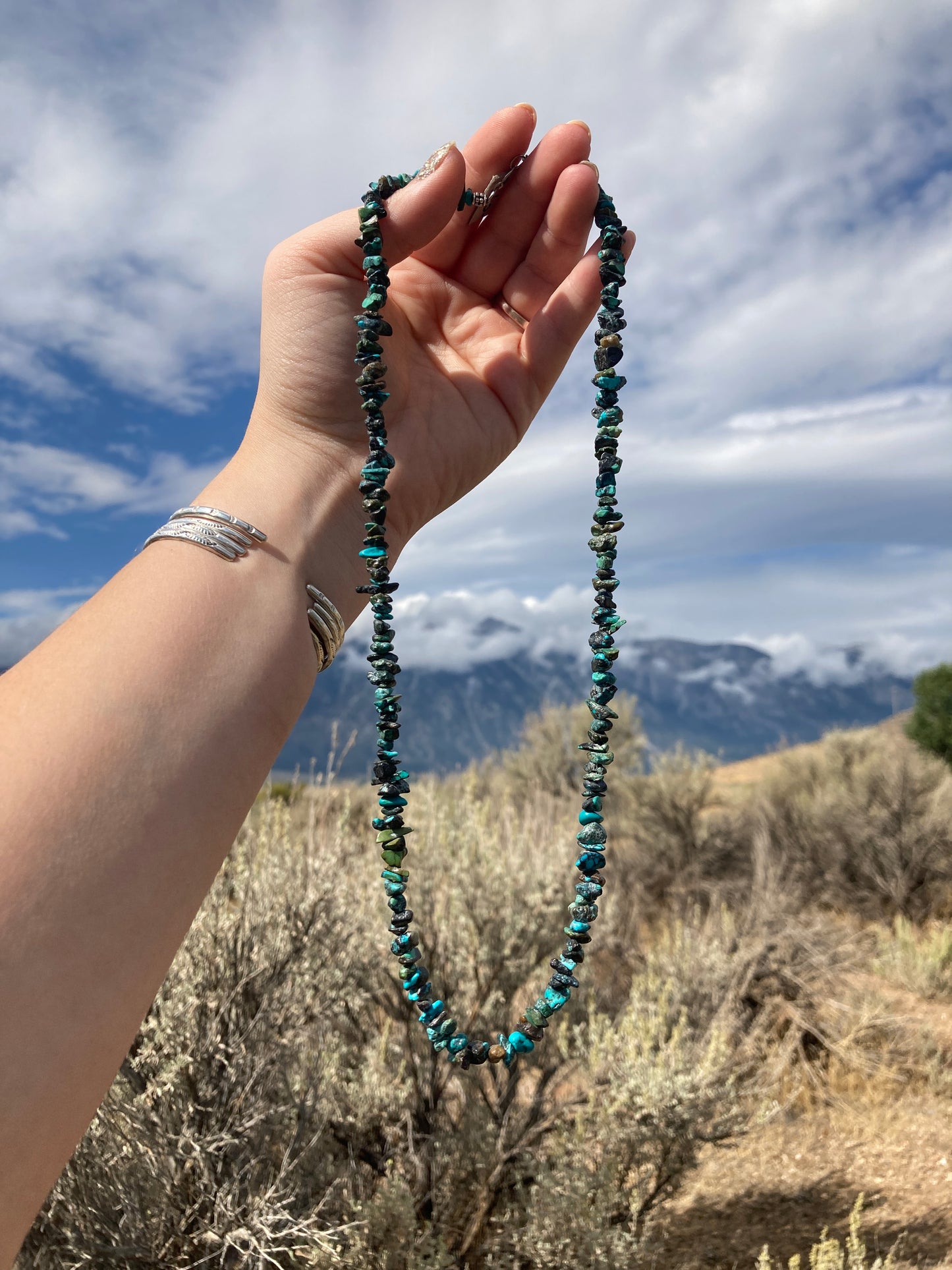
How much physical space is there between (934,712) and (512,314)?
1782 centimetres

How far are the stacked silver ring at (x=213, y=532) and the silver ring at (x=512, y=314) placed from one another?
3.53ft

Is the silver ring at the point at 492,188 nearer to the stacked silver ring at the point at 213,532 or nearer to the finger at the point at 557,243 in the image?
the finger at the point at 557,243

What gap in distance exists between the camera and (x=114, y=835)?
104 cm

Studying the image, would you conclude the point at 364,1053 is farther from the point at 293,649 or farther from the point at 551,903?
the point at 293,649

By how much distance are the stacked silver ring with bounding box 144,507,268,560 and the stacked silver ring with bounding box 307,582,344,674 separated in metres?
0.14

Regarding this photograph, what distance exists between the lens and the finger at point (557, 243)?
1.81 metres

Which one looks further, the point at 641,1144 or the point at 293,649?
the point at 641,1144

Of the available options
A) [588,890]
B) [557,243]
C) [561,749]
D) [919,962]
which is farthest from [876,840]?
[557,243]

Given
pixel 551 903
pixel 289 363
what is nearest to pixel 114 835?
pixel 289 363

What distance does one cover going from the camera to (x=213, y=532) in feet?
4.42

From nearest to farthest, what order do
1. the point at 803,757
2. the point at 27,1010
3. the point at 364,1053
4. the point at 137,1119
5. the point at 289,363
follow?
the point at 27,1010
the point at 289,363
the point at 137,1119
the point at 364,1053
the point at 803,757

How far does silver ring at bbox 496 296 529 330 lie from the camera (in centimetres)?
214

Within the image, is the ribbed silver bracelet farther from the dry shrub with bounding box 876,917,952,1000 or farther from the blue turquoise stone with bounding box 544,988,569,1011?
the dry shrub with bounding box 876,917,952,1000

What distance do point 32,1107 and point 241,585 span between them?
0.72m
